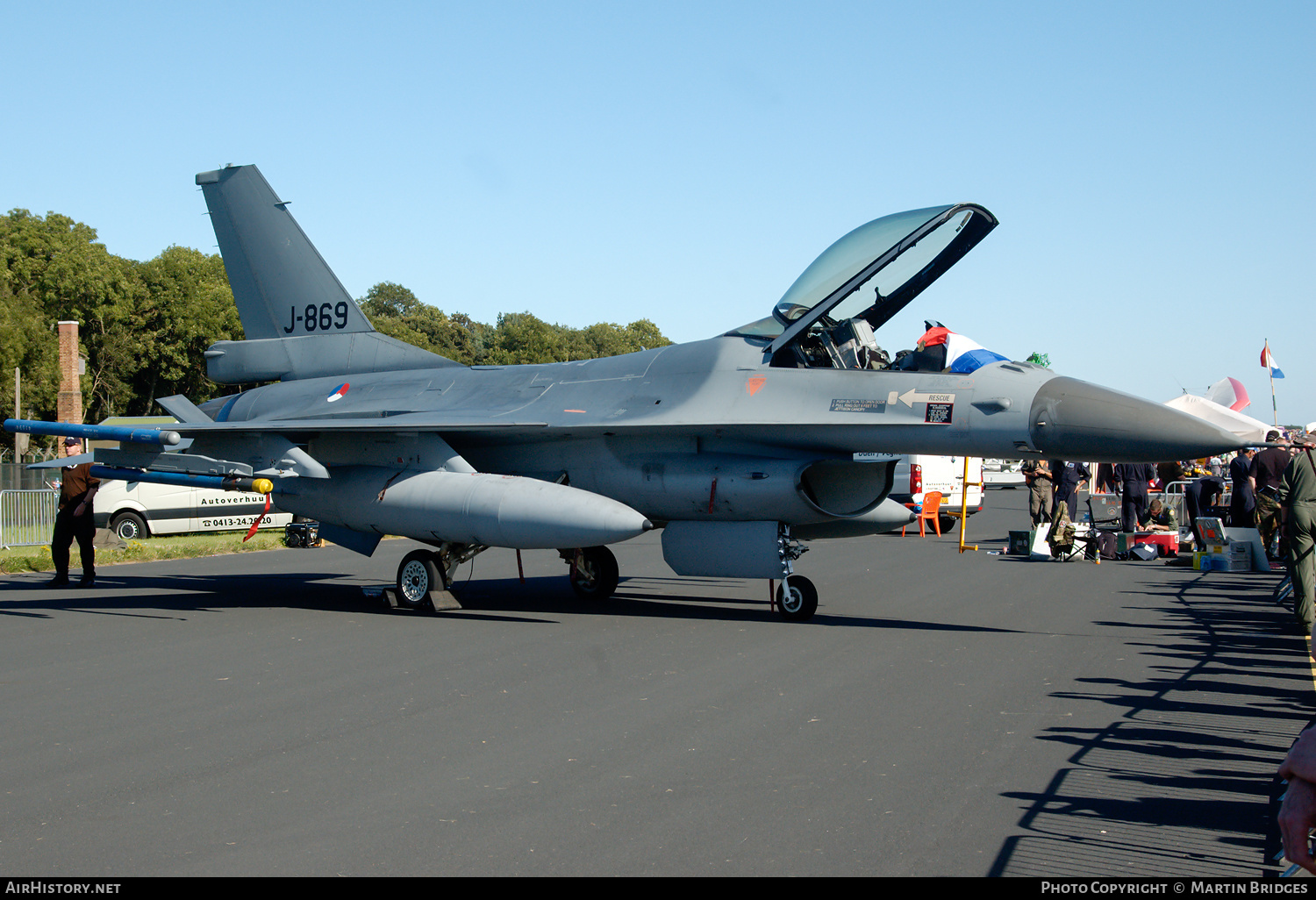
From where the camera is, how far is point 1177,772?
17.1ft

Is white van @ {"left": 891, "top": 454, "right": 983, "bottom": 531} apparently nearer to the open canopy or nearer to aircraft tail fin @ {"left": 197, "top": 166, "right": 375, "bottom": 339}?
the open canopy

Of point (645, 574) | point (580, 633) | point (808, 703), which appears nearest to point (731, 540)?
point (580, 633)

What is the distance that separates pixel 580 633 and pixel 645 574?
5574 mm

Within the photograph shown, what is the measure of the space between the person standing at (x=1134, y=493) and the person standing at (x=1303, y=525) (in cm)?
1128

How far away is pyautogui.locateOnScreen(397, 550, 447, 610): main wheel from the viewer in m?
11.5

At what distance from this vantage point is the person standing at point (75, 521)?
13695 mm

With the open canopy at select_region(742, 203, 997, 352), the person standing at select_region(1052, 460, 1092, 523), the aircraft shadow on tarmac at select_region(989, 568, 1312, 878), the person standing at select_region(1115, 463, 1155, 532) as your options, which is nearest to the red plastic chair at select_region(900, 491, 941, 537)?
the person standing at select_region(1115, 463, 1155, 532)

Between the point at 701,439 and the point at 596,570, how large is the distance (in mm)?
2498

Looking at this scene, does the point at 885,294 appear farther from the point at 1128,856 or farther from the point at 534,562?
the point at 534,562

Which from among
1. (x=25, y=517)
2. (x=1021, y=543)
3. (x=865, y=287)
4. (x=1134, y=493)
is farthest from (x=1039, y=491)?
(x=25, y=517)

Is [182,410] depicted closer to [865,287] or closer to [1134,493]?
[865,287]

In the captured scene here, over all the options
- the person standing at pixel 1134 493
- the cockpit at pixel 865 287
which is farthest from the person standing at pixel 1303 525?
the person standing at pixel 1134 493

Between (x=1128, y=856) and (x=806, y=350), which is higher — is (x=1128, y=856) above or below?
below
